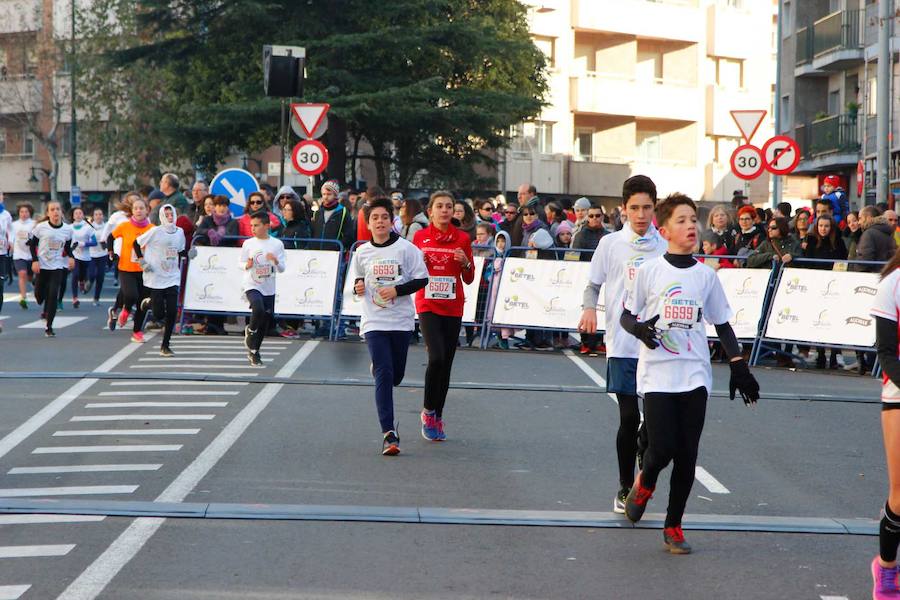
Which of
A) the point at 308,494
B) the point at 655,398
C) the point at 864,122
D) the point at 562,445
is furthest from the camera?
the point at 864,122

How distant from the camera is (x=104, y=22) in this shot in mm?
58094

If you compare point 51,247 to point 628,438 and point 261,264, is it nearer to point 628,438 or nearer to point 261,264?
point 261,264

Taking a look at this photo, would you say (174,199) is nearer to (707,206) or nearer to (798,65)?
(798,65)

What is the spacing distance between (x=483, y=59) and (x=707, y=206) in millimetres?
29396

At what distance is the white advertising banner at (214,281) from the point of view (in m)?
20.7

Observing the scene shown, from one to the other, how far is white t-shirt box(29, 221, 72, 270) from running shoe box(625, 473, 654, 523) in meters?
14.1

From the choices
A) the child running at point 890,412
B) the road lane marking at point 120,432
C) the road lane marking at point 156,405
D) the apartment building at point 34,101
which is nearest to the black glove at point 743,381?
the child running at point 890,412

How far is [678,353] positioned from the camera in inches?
302

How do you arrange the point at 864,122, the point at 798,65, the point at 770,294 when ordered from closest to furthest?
the point at 770,294 → the point at 864,122 → the point at 798,65

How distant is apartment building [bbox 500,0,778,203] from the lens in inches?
2445

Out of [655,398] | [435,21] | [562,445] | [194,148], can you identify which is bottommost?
[562,445]

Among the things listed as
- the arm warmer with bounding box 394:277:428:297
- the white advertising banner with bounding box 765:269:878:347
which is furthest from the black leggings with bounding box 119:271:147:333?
the arm warmer with bounding box 394:277:428:297

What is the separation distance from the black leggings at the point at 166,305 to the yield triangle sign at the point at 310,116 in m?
5.97

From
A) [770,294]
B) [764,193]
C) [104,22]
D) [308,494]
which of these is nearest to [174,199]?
[770,294]
